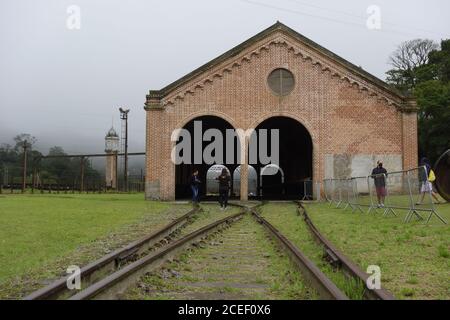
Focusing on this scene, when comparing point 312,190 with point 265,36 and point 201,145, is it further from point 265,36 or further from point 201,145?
point 201,145

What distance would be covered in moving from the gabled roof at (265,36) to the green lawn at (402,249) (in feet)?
41.5

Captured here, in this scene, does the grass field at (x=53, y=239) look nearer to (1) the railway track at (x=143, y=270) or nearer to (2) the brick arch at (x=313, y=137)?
(1) the railway track at (x=143, y=270)

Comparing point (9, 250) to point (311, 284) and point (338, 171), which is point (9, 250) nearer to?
point (311, 284)

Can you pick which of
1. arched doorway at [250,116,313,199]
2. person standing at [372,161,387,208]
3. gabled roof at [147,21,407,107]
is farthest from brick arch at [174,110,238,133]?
person standing at [372,161,387,208]

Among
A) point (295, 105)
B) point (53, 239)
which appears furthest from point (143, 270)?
point (295, 105)

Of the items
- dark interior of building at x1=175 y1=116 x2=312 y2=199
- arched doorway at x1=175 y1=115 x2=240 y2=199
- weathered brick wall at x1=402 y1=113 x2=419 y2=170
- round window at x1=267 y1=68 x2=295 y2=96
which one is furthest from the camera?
dark interior of building at x1=175 y1=116 x2=312 y2=199

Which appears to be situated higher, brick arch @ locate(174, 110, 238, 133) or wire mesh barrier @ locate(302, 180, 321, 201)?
brick arch @ locate(174, 110, 238, 133)

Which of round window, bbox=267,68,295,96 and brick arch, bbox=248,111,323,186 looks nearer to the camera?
brick arch, bbox=248,111,323,186

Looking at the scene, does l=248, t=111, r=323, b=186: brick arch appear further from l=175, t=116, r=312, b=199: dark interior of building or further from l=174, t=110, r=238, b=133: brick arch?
l=175, t=116, r=312, b=199: dark interior of building

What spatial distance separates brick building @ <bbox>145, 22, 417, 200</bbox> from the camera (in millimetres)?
24234

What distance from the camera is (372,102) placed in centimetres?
2444

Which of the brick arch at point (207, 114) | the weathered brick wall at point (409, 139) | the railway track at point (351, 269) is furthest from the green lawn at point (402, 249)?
the brick arch at point (207, 114)

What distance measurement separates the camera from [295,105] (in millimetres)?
24531
